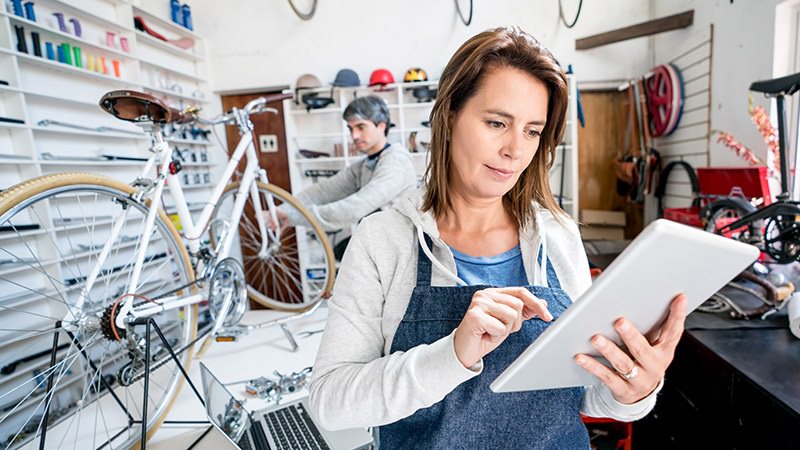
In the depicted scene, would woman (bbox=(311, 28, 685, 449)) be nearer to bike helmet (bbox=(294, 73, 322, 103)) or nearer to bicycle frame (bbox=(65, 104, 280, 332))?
bicycle frame (bbox=(65, 104, 280, 332))

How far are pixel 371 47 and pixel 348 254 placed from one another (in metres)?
3.25

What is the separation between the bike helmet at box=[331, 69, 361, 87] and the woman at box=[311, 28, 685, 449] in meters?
2.72

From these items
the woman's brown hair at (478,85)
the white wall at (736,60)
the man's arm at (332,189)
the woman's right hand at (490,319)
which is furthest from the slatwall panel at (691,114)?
the woman's right hand at (490,319)

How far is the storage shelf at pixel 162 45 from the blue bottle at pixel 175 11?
25 centimetres

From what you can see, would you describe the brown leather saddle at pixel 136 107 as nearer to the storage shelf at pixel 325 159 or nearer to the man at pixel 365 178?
the man at pixel 365 178

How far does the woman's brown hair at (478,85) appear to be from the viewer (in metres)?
0.70

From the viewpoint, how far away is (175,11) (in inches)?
128

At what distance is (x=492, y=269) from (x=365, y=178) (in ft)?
4.58

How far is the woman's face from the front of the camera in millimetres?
695

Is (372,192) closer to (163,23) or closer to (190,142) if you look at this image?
(190,142)

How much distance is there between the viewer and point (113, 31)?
8.89 feet

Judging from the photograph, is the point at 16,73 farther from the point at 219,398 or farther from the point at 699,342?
the point at 699,342

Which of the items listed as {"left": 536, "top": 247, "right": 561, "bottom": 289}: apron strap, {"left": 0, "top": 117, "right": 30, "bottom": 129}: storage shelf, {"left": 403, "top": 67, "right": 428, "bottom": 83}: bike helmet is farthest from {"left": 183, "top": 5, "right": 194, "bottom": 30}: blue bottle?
{"left": 536, "top": 247, "right": 561, "bottom": 289}: apron strap

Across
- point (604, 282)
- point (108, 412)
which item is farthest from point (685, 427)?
point (108, 412)
